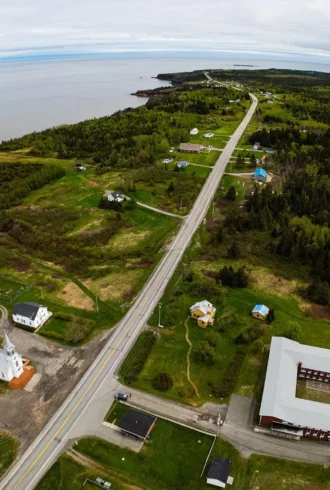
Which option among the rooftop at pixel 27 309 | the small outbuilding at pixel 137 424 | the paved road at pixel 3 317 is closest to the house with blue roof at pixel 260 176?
the rooftop at pixel 27 309

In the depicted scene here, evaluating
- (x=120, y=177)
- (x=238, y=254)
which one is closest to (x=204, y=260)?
(x=238, y=254)

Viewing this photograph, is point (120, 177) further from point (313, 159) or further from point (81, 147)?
point (313, 159)

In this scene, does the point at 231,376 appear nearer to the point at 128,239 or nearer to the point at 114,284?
the point at 114,284

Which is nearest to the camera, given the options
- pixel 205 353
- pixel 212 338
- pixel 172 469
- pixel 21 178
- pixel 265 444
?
pixel 172 469

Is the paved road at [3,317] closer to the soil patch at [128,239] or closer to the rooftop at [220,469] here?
the soil patch at [128,239]

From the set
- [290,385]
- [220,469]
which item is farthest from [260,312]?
[220,469]

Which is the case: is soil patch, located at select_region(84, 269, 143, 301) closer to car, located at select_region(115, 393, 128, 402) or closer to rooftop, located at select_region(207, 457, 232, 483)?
car, located at select_region(115, 393, 128, 402)
